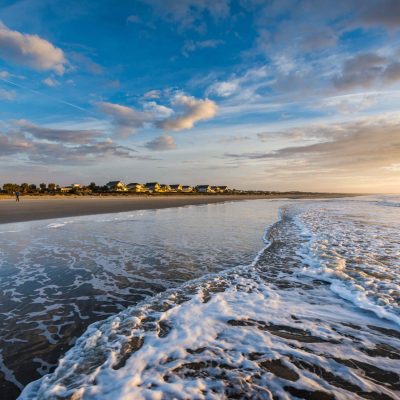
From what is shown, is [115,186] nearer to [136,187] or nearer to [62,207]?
[136,187]

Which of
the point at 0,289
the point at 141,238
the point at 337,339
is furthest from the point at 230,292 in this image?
the point at 141,238

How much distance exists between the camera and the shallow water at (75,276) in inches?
147

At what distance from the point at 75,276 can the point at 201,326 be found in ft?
13.3

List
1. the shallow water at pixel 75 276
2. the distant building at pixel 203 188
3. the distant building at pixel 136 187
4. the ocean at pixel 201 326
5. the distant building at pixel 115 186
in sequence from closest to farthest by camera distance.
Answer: the ocean at pixel 201 326, the shallow water at pixel 75 276, the distant building at pixel 115 186, the distant building at pixel 136 187, the distant building at pixel 203 188

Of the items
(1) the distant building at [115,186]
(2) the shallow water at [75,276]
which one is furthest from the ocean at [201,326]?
(1) the distant building at [115,186]

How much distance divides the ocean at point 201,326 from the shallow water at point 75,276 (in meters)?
0.03

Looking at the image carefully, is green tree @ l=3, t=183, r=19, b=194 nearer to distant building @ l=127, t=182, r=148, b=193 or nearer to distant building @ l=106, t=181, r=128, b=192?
distant building @ l=106, t=181, r=128, b=192

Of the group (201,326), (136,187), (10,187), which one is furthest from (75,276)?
(136,187)

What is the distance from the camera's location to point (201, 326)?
436 cm

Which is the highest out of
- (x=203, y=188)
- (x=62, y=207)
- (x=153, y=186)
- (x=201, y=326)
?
(x=153, y=186)

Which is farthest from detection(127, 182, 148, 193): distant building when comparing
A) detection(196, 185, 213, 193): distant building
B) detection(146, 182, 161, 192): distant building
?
detection(196, 185, 213, 193): distant building

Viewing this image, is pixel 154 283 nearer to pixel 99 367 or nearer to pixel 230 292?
pixel 230 292

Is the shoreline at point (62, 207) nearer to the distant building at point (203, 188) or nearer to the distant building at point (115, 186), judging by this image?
the distant building at point (115, 186)

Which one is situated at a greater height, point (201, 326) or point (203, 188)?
point (203, 188)
